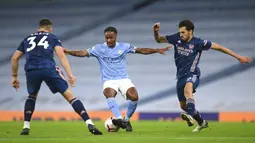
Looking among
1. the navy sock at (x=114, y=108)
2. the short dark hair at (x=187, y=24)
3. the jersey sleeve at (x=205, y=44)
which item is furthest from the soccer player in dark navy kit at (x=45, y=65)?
the jersey sleeve at (x=205, y=44)

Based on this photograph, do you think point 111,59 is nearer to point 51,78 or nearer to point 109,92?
point 109,92

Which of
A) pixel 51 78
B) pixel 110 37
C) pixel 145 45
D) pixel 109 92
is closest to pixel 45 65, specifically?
pixel 51 78

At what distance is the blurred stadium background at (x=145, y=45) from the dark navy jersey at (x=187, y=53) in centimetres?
755

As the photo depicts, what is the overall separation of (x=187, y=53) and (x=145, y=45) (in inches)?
329

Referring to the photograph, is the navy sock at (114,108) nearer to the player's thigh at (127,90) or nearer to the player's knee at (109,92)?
the player's knee at (109,92)

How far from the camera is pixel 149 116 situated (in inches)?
810

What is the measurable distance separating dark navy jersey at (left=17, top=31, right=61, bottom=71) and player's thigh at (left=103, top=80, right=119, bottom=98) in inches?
82.5

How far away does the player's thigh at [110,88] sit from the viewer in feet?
42.9

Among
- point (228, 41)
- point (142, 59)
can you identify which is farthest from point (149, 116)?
point (228, 41)

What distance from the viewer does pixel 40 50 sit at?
1115 centimetres

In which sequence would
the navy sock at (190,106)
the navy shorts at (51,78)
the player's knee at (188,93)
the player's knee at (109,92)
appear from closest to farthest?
the navy shorts at (51,78)
the navy sock at (190,106)
the player's knee at (188,93)
the player's knee at (109,92)

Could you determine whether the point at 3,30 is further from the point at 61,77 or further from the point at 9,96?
the point at 61,77

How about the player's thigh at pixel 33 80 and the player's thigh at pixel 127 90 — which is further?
the player's thigh at pixel 127 90

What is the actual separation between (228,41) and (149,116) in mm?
3024
